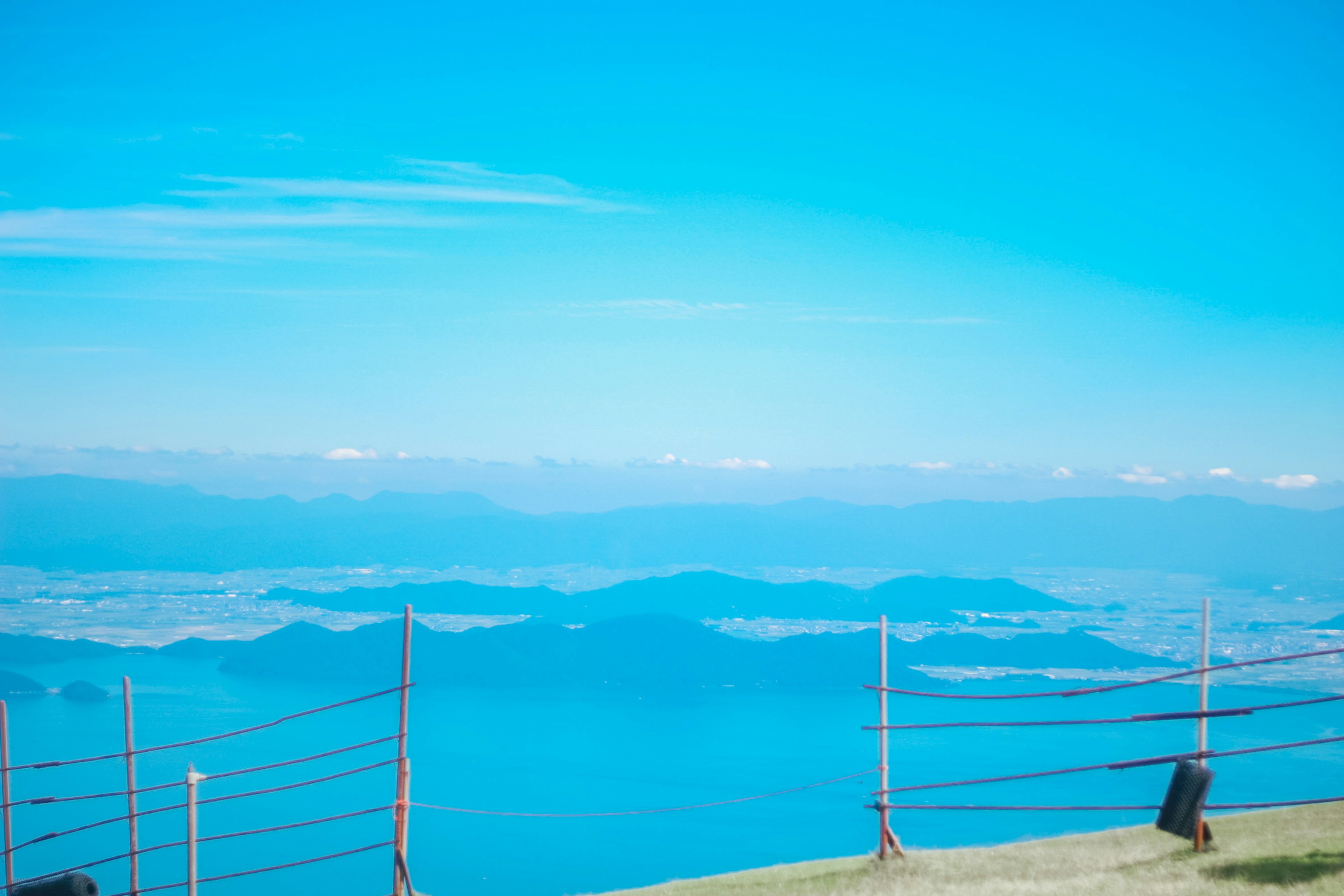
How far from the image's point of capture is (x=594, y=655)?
8700 cm

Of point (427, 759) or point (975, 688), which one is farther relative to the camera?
point (975, 688)

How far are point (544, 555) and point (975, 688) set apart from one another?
345ft

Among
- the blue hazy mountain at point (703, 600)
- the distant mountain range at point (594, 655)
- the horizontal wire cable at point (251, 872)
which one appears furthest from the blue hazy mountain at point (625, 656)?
the horizontal wire cable at point (251, 872)

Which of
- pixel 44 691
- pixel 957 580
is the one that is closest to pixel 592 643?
pixel 44 691

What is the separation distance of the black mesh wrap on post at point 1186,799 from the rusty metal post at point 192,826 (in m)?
6.46

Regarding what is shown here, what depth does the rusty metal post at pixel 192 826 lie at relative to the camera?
19.3 ft

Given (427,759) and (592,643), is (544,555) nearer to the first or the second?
(592,643)

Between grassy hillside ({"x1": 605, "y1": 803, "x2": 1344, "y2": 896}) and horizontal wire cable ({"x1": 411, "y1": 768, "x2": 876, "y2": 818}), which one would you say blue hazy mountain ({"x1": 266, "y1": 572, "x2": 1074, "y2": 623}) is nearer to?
horizontal wire cable ({"x1": 411, "y1": 768, "x2": 876, "y2": 818})

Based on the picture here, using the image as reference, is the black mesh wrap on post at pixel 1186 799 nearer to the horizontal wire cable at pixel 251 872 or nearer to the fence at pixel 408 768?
the fence at pixel 408 768

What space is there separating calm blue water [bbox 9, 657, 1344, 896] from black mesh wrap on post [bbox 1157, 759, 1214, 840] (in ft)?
102

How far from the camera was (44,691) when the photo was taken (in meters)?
70.2

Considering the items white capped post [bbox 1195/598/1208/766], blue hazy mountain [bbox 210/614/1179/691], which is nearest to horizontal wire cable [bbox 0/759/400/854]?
white capped post [bbox 1195/598/1208/766]

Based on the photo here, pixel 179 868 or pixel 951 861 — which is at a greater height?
pixel 951 861

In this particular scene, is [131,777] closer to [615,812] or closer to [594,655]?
[615,812]
